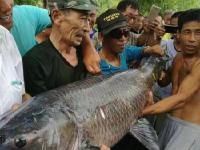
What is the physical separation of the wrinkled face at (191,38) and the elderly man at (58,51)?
5.37 feet

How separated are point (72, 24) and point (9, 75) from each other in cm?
67

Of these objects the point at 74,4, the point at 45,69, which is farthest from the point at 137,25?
the point at 45,69

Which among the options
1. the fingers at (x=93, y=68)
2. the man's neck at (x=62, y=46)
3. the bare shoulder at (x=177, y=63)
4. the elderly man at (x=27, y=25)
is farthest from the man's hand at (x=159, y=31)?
the man's neck at (x=62, y=46)

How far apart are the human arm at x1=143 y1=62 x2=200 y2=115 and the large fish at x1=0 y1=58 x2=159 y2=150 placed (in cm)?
24

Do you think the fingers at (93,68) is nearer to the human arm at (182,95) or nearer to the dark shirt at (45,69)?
the dark shirt at (45,69)

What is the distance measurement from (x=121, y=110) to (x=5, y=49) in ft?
3.48

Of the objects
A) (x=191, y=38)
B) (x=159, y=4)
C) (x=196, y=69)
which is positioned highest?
(x=191, y=38)

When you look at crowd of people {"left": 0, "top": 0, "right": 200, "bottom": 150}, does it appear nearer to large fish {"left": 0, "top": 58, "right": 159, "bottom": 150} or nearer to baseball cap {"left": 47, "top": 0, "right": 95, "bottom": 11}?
baseball cap {"left": 47, "top": 0, "right": 95, "bottom": 11}

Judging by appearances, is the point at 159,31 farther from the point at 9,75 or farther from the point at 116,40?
the point at 9,75

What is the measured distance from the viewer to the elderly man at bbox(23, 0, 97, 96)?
3662mm

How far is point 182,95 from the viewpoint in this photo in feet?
15.5

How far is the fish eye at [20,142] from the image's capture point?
2.61 m

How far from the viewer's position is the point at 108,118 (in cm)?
360

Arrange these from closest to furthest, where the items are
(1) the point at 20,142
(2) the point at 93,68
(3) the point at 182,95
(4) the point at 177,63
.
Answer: (1) the point at 20,142 < (2) the point at 93,68 < (3) the point at 182,95 < (4) the point at 177,63
